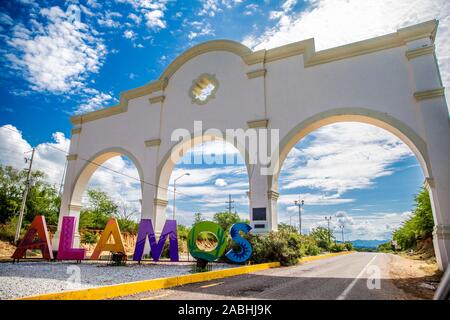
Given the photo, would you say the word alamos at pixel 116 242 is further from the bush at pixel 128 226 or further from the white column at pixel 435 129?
the bush at pixel 128 226

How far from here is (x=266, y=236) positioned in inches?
451

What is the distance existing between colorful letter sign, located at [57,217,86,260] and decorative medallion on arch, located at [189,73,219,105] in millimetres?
7805

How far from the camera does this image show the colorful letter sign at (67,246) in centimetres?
1169

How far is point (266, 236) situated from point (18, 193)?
24.6 m

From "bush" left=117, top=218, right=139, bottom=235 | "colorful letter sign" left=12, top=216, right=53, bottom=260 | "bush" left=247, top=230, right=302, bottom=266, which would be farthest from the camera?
"bush" left=117, top=218, right=139, bottom=235

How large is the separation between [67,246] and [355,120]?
40.6ft

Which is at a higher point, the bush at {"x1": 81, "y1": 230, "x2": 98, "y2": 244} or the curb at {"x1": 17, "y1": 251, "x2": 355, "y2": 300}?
the bush at {"x1": 81, "y1": 230, "x2": 98, "y2": 244}

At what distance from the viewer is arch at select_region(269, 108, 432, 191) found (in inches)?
392

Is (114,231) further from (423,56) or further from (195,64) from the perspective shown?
(423,56)

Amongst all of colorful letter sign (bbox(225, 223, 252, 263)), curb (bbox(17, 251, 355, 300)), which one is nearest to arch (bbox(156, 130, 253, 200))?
colorful letter sign (bbox(225, 223, 252, 263))

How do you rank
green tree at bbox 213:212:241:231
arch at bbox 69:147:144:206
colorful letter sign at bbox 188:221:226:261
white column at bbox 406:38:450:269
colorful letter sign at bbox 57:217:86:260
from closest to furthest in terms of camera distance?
white column at bbox 406:38:450:269 < colorful letter sign at bbox 188:221:226:261 < colorful letter sign at bbox 57:217:86:260 < arch at bbox 69:147:144:206 < green tree at bbox 213:212:241:231
